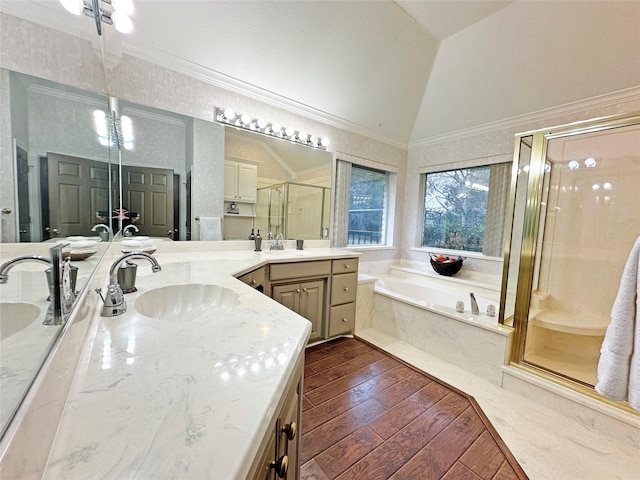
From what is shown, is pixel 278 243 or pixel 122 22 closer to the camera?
pixel 122 22

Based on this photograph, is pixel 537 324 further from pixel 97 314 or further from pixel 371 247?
pixel 97 314

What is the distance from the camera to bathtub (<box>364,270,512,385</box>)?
1993 mm

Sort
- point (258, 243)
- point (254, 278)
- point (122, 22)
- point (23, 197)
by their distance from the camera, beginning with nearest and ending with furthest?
point (23, 197) → point (122, 22) → point (254, 278) → point (258, 243)

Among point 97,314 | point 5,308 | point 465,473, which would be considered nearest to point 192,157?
point 97,314

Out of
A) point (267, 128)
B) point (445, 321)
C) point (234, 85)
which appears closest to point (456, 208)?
point (445, 321)

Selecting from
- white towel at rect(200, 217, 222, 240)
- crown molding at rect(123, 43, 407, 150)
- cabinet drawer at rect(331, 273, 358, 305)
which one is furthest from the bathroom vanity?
crown molding at rect(123, 43, 407, 150)

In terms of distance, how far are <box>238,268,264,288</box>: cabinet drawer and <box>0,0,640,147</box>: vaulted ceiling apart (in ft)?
5.18

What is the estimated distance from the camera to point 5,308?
0.31 m

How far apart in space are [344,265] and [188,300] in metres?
1.51

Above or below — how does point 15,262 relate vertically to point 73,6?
below

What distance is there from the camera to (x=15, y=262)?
0.36 metres

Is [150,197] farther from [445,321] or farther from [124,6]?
[445,321]

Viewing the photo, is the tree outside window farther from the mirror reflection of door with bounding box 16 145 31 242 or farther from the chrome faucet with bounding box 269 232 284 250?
the mirror reflection of door with bounding box 16 145 31 242

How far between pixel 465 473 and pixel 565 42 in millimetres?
3088
